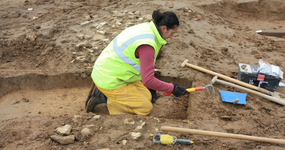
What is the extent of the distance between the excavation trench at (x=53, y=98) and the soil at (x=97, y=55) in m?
0.02

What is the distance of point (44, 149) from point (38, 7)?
19.0ft

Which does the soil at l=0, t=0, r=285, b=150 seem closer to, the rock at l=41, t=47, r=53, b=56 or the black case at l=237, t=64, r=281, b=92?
the rock at l=41, t=47, r=53, b=56

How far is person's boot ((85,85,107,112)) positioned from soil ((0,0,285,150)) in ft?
0.64

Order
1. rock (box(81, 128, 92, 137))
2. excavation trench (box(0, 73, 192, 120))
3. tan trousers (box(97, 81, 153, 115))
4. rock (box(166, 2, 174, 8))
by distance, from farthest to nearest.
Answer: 1. rock (box(166, 2, 174, 8))
2. excavation trench (box(0, 73, 192, 120))
3. tan trousers (box(97, 81, 153, 115))
4. rock (box(81, 128, 92, 137))

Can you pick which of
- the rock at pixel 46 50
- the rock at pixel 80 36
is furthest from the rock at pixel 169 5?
the rock at pixel 46 50

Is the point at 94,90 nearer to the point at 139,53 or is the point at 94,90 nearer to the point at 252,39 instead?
the point at 139,53

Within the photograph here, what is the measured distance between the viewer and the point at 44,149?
198 centimetres

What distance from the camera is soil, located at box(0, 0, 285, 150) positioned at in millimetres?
2209

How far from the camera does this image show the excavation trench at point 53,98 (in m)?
3.10

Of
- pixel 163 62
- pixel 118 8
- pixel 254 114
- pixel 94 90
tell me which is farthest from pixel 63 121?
pixel 118 8

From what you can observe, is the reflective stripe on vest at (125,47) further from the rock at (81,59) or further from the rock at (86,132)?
the rock at (81,59)

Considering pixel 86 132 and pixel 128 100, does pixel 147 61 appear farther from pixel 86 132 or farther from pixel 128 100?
pixel 86 132

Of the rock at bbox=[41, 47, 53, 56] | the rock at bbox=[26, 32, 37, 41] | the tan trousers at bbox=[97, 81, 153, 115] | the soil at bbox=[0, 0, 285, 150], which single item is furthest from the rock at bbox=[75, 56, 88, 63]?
the rock at bbox=[26, 32, 37, 41]

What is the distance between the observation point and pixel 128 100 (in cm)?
271
